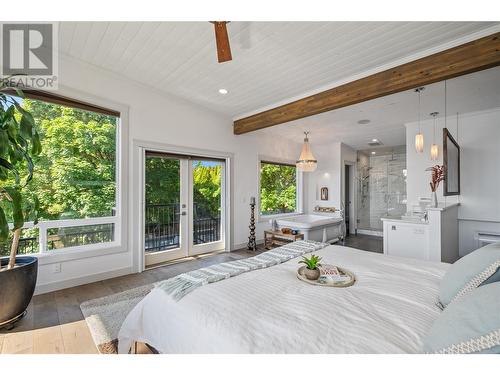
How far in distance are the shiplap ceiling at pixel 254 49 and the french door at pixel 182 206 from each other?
1349 millimetres

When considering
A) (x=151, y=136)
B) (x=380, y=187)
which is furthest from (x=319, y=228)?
(x=151, y=136)

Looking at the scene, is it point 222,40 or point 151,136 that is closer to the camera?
point 222,40

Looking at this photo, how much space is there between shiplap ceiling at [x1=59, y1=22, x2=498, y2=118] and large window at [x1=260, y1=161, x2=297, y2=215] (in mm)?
2628

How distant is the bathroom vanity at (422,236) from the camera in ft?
9.95

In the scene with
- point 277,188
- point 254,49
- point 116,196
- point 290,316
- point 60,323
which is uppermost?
point 254,49

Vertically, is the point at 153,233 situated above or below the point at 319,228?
above

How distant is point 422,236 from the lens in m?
3.12

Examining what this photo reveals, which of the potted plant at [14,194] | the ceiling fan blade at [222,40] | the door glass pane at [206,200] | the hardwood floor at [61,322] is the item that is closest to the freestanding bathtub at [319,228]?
the door glass pane at [206,200]

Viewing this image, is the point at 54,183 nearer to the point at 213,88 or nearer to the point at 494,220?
the point at 213,88

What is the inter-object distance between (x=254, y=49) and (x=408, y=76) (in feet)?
5.58

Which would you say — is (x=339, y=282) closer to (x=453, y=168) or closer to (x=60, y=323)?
(x=60, y=323)

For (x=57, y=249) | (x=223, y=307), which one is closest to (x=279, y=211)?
(x=57, y=249)

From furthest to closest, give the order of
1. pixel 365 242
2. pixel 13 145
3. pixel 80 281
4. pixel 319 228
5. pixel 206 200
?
pixel 365 242 → pixel 319 228 → pixel 206 200 → pixel 80 281 → pixel 13 145
